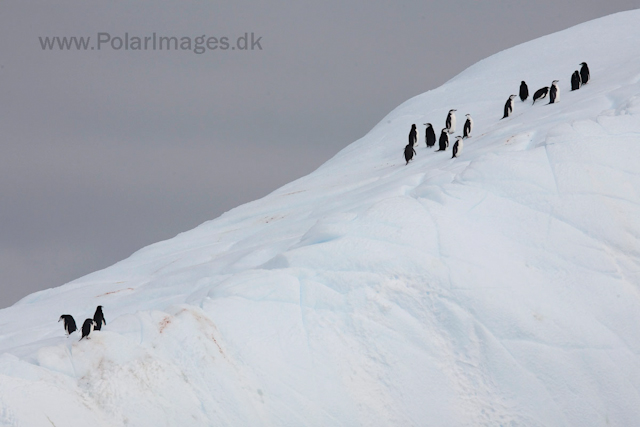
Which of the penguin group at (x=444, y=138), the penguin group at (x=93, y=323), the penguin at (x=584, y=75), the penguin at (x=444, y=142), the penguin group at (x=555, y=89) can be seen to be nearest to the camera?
the penguin group at (x=93, y=323)

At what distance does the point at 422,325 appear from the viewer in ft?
31.2

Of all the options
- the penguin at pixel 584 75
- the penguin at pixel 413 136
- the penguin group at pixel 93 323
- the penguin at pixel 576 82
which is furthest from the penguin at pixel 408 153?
the penguin group at pixel 93 323

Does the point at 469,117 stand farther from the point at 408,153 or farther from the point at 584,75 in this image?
the point at 584,75

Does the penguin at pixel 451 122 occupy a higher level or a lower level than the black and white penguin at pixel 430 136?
higher

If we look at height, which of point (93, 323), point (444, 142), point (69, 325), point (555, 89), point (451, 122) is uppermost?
point (555, 89)

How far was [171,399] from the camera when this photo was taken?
8.06 metres

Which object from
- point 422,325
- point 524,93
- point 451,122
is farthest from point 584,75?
point 422,325

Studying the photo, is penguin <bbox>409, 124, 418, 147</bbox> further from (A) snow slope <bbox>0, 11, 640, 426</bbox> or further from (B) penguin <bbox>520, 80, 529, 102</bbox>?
(A) snow slope <bbox>0, 11, 640, 426</bbox>

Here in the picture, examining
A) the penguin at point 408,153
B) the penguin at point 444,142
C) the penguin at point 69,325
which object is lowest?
the penguin at point 69,325

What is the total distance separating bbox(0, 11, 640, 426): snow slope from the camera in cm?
817

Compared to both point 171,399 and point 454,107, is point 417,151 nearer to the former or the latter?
point 454,107

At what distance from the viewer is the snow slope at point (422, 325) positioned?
26.8 feet

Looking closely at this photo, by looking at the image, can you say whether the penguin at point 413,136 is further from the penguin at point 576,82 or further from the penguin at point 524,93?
the penguin at point 576,82

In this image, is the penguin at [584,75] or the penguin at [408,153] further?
the penguin at [584,75]
